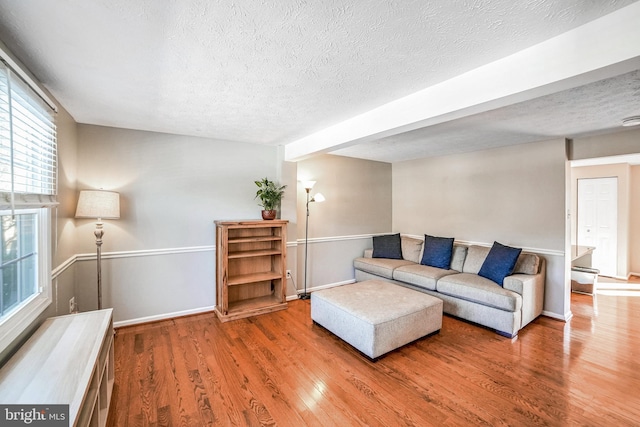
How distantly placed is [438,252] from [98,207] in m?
4.32

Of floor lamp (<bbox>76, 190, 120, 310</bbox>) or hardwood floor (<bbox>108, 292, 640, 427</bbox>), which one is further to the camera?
floor lamp (<bbox>76, 190, 120, 310</bbox>)

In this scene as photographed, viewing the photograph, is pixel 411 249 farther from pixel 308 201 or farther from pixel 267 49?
pixel 267 49

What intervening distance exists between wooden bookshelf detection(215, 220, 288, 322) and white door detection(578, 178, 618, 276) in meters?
6.19

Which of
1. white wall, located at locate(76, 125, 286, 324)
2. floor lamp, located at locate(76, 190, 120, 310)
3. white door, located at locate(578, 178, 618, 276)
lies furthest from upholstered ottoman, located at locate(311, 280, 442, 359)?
white door, located at locate(578, 178, 618, 276)

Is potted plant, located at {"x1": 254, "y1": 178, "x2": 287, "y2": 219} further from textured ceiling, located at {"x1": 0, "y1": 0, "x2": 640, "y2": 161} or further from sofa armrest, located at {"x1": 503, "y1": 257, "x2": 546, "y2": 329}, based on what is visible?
sofa armrest, located at {"x1": 503, "y1": 257, "x2": 546, "y2": 329}

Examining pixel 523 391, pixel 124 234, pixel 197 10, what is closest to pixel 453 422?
pixel 523 391

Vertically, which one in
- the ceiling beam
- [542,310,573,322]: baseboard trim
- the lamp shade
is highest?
the ceiling beam

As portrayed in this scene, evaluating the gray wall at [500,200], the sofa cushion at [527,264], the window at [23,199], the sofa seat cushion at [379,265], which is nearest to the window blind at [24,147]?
the window at [23,199]

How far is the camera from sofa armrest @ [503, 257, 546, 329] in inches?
123

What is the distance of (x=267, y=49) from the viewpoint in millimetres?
1554

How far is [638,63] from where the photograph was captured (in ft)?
4.10

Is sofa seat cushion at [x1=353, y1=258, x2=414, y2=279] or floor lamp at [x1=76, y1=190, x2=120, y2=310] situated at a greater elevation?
floor lamp at [x1=76, y1=190, x2=120, y2=310]

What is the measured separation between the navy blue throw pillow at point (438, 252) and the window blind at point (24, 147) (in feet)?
14.5

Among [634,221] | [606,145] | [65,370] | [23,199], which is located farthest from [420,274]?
[634,221]
